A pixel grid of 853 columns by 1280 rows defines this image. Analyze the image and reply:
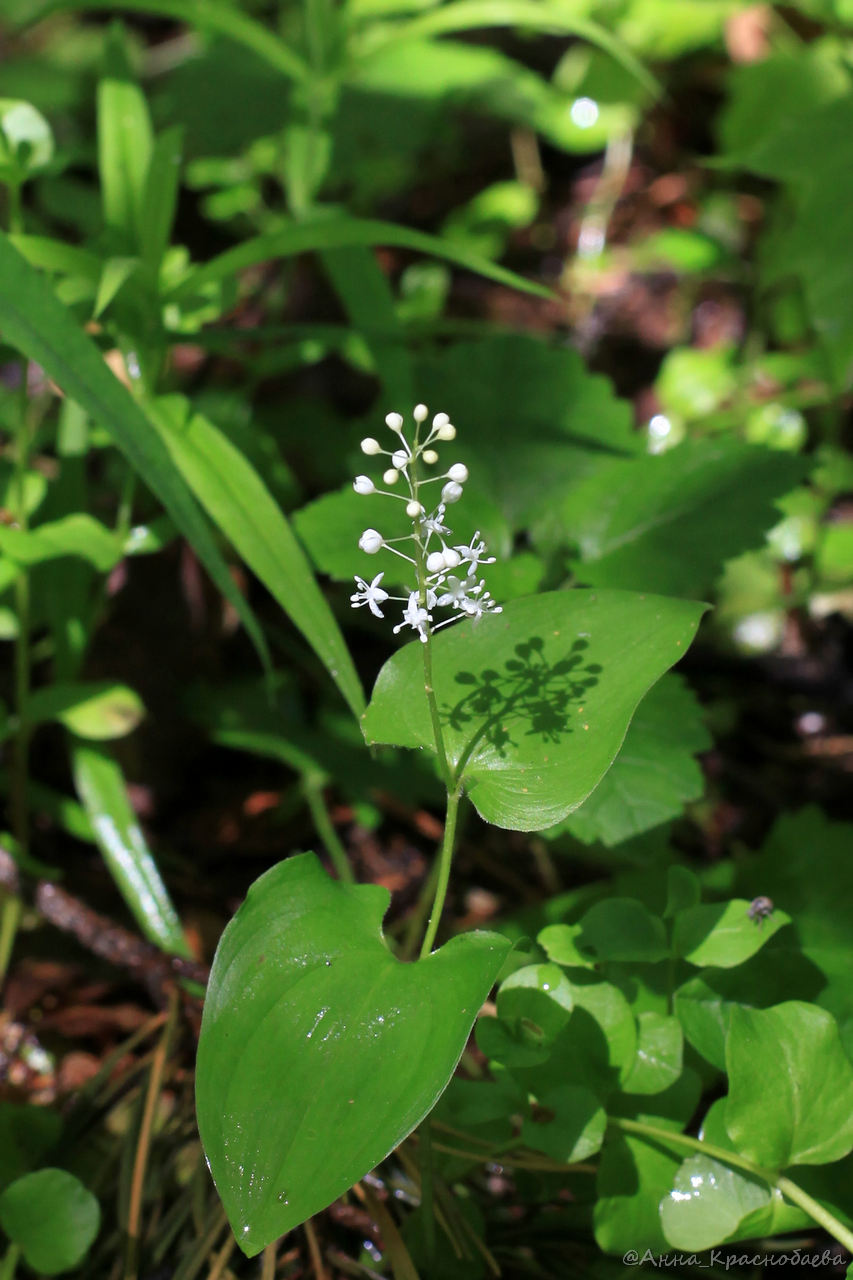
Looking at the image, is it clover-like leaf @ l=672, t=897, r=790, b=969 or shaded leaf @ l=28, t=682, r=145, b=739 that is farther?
shaded leaf @ l=28, t=682, r=145, b=739

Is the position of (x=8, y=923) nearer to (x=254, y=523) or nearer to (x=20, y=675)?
(x=20, y=675)

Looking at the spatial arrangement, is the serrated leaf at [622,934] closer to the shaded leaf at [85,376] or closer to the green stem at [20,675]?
the shaded leaf at [85,376]

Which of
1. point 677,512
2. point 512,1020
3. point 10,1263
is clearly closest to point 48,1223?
point 10,1263

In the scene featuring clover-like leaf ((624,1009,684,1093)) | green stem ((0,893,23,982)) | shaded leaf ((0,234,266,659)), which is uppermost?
shaded leaf ((0,234,266,659))

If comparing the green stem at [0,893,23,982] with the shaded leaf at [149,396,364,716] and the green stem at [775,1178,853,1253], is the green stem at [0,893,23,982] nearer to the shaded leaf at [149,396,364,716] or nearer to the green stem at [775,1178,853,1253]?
the shaded leaf at [149,396,364,716]

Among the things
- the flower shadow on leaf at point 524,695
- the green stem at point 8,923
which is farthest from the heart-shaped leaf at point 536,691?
the green stem at point 8,923

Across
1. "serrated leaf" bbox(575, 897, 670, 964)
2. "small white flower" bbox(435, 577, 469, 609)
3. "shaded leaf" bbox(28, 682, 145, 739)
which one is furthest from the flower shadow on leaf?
"shaded leaf" bbox(28, 682, 145, 739)
